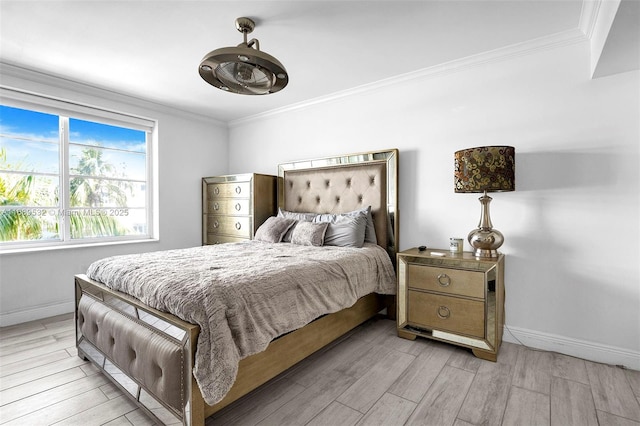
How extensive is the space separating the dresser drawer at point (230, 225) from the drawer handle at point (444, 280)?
227 centimetres

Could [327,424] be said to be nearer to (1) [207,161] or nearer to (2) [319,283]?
(2) [319,283]

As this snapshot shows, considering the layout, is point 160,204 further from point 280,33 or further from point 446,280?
point 446,280

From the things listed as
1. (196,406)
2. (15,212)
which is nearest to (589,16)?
(196,406)

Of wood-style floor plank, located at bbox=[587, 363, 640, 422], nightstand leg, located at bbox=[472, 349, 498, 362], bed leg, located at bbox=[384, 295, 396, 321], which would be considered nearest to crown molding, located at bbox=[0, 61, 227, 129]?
bed leg, located at bbox=[384, 295, 396, 321]

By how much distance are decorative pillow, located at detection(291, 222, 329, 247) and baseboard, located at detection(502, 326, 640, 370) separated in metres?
1.71

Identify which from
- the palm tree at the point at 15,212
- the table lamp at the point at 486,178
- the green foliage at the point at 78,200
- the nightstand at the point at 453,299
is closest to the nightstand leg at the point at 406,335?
the nightstand at the point at 453,299

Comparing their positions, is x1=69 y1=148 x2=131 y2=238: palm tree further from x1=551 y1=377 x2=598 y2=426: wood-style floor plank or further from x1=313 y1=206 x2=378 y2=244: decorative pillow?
x1=551 y1=377 x2=598 y2=426: wood-style floor plank

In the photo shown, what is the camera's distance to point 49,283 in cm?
304

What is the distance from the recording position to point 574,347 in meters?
2.22

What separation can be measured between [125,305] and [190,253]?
2.57 ft

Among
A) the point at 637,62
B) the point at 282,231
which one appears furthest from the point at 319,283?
the point at 637,62

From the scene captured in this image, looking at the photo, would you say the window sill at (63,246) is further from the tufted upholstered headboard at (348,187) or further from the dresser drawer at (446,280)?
the dresser drawer at (446,280)

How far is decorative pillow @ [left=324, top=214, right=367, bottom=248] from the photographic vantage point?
9.18 ft

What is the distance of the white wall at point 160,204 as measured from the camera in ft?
9.41
